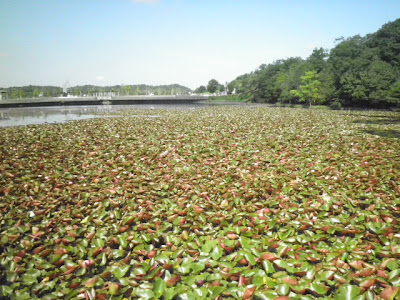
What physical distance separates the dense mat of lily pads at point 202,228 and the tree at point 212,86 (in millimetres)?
144350

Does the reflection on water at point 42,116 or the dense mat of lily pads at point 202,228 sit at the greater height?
the reflection on water at point 42,116

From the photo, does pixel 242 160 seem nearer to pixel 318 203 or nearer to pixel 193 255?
pixel 318 203

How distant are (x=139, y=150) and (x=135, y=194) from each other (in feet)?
11.4

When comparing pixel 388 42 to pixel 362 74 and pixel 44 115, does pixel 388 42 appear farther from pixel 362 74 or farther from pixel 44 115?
pixel 44 115

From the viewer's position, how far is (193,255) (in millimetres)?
2617

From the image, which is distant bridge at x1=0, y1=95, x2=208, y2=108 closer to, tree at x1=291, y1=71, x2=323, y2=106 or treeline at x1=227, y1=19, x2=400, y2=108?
treeline at x1=227, y1=19, x2=400, y2=108

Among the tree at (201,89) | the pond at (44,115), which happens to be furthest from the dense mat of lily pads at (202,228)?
the tree at (201,89)

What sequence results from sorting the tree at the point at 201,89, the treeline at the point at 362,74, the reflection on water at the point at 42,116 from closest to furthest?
the reflection on water at the point at 42,116 < the treeline at the point at 362,74 < the tree at the point at 201,89

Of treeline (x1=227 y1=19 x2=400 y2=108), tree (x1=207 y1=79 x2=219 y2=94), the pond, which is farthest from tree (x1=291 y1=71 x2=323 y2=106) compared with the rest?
tree (x1=207 y1=79 x2=219 y2=94)

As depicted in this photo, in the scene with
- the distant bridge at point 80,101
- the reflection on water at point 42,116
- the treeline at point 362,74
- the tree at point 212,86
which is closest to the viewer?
the reflection on water at point 42,116

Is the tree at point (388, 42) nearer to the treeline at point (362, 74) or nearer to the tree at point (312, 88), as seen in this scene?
the treeline at point (362, 74)

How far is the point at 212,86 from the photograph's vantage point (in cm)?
14625

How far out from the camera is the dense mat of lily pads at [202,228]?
217 cm

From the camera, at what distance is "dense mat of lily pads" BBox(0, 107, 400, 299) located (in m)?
2.17
